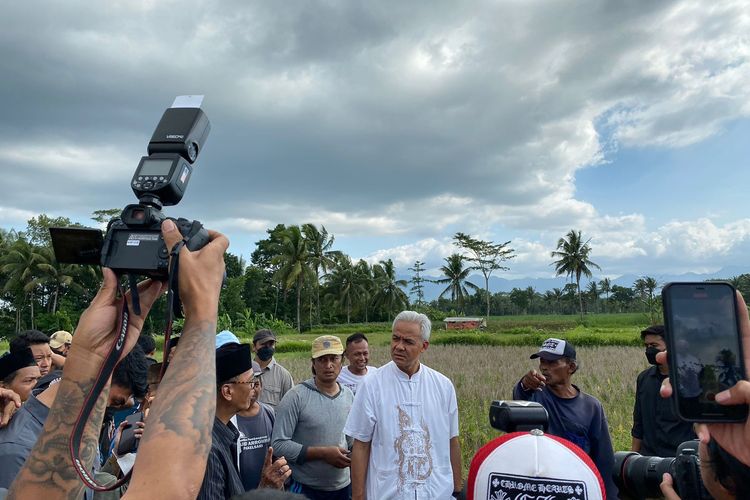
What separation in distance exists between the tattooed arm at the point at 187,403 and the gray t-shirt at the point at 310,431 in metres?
3.01

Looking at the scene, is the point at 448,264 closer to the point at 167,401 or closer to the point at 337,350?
the point at 337,350

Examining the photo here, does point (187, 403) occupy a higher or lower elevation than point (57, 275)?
lower

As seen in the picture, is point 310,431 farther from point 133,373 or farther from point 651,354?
point 651,354

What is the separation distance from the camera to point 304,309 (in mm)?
50531

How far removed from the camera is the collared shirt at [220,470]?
2273 millimetres

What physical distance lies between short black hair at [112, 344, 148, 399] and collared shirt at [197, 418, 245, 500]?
0.61m

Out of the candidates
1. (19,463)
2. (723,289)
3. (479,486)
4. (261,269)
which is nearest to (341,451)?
(19,463)

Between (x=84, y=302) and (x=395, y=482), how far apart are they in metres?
48.8

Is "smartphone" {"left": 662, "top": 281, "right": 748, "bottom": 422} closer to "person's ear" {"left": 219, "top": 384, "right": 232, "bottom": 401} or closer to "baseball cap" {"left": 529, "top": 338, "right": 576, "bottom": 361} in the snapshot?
"person's ear" {"left": 219, "top": 384, "right": 232, "bottom": 401}

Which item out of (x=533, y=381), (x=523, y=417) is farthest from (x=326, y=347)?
(x=523, y=417)

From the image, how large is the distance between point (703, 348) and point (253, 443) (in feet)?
10.1

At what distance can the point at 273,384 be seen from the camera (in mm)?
5602

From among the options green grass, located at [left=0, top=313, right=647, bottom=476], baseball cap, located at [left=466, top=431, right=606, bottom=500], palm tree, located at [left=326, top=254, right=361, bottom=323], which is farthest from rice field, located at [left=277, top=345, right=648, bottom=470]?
palm tree, located at [left=326, top=254, right=361, bottom=323]

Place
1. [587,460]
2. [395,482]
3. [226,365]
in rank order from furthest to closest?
[395,482]
[226,365]
[587,460]
